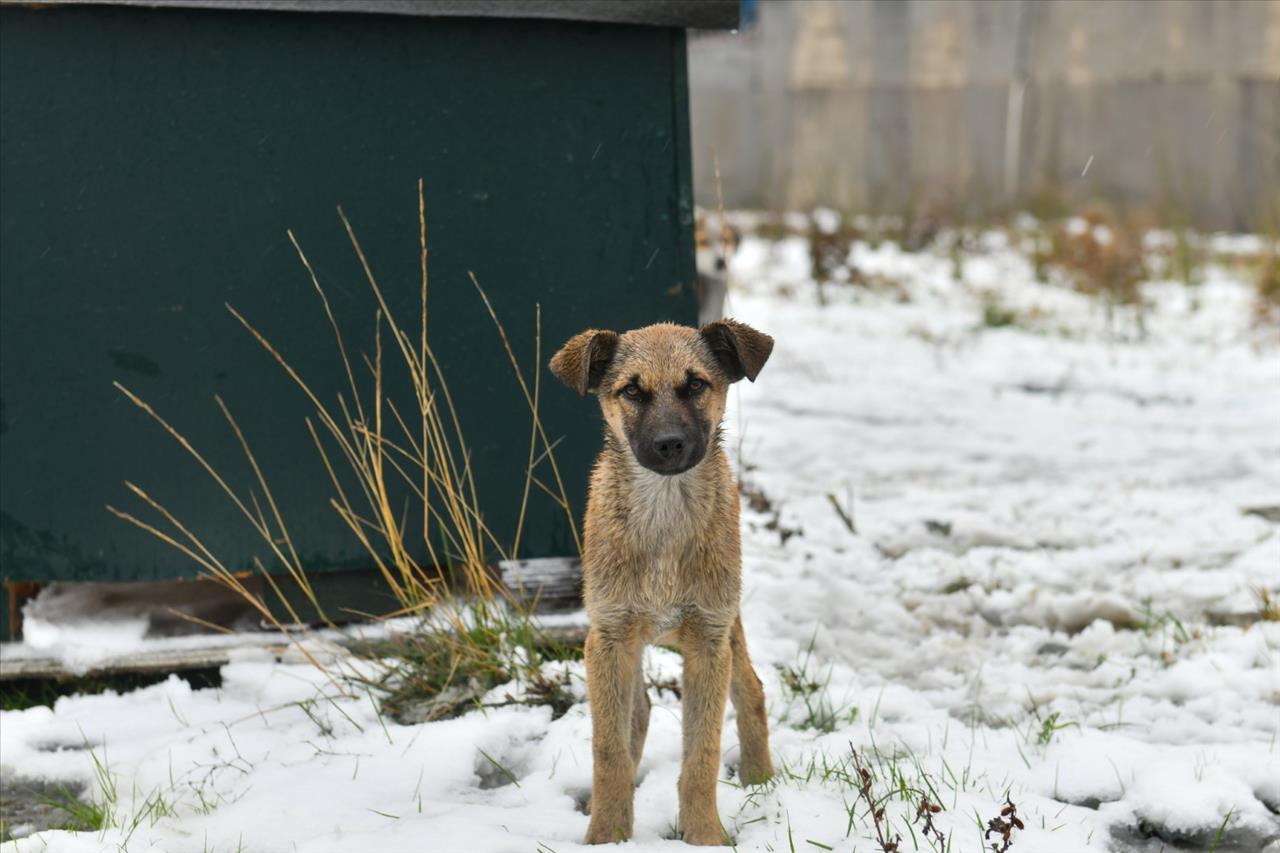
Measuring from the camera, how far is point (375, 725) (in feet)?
11.5

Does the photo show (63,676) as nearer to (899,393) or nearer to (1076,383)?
(899,393)

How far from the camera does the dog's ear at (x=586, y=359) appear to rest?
2738 millimetres

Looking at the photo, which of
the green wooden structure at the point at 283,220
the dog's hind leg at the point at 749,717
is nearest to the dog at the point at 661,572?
the dog's hind leg at the point at 749,717

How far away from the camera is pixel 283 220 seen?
12.7 ft

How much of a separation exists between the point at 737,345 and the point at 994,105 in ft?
36.7

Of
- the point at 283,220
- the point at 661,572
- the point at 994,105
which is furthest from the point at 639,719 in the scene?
the point at 994,105

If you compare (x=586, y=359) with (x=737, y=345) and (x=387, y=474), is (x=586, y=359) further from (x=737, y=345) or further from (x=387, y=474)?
(x=387, y=474)

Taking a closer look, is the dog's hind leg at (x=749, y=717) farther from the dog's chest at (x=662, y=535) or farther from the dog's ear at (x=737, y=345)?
the dog's ear at (x=737, y=345)

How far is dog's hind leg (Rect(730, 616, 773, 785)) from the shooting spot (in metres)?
3.05

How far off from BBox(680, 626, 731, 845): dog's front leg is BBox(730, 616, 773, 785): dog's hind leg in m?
0.24

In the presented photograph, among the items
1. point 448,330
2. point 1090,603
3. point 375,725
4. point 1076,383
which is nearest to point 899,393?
point 1076,383

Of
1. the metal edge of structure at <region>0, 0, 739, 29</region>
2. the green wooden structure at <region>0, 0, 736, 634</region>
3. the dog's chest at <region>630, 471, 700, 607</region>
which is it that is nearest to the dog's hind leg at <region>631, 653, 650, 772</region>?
the dog's chest at <region>630, 471, 700, 607</region>

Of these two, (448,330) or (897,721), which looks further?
(448,330)

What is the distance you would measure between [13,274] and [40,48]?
2.15ft
